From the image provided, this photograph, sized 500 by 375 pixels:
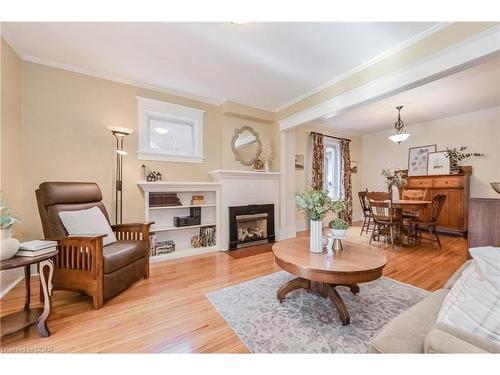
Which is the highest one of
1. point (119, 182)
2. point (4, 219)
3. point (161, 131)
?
point (161, 131)

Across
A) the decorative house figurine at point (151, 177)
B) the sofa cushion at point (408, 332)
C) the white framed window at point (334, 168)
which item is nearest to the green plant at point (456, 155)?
the white framed window at point (334, 168)

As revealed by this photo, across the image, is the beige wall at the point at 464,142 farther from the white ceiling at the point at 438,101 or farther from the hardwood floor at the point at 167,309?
the hardwood floor at the point at 167,309

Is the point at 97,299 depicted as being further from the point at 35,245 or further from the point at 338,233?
the point at 338,233

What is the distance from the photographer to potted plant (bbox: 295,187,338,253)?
1.91 metres

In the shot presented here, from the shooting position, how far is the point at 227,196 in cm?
362

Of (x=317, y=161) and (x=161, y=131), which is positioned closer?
(x=161, y=131)

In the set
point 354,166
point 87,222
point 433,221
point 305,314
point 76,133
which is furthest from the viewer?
point 354,166

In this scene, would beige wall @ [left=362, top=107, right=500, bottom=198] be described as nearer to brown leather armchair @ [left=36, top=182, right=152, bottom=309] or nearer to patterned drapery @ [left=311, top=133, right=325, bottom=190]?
patterned drapery @ [left=311, top=133, right=325, bottom=190]

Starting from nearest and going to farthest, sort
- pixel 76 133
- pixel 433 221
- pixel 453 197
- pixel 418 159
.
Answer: pixel 76 133 < pixel 433 221 < pixel 453 197 < pixel 418 159

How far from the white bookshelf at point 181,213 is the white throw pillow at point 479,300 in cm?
296

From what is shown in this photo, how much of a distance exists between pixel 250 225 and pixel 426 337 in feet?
10.8

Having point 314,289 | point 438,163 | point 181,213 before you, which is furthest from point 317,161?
point 314,289

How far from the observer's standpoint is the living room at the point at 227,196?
1.47 metres
